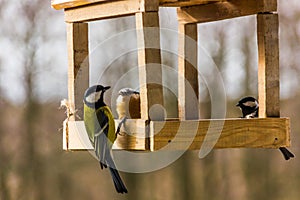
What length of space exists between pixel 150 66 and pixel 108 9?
477 millimetres

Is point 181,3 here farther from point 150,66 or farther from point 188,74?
point 150,66

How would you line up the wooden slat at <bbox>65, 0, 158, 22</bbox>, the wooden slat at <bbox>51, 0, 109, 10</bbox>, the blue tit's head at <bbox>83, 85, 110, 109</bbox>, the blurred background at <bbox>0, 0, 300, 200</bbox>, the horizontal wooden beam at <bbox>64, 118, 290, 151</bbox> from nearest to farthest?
the horizontal wooden beam at <bbox>64, 118, 290, 151</bbox>
the wooden slat at <bbox>65, 0, 158, 22</bbox>
the blue tit's head at <bbox>83, 85, 110, 109</bbox>
the wooden slat at <bbox>51, 0, 109, 10</bbox>
the blurred background at <bbox>0, 0, 300, 200</bbox>

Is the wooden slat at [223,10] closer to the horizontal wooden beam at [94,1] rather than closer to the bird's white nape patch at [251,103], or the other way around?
the horizontal wooden beam at [94,1]

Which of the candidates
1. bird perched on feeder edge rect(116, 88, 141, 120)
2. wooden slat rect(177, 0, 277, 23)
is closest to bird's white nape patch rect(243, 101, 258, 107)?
wooden slat rect(177, 0, 277, 23)

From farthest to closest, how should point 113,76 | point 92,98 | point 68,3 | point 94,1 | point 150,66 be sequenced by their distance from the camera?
point 113,76 → point 68,3 → point 94,1 → point 92,98 → point 150,66

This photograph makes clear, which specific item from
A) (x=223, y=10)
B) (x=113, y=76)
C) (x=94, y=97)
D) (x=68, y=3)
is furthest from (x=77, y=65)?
(x=113, y=76)

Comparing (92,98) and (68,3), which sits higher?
(68,3)

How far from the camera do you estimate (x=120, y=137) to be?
3727 millimetres

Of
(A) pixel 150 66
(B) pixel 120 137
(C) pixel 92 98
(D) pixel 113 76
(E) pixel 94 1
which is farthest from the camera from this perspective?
(D) pixel 113 76

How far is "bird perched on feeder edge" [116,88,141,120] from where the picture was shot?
388cm

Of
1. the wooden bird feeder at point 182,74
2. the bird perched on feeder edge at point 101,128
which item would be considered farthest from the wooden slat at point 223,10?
the bird perched on feeder edge at point 101,128

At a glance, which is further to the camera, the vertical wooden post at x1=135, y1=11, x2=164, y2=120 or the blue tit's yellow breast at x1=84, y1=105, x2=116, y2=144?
the blue tit's yellow breast at x1=84, y1=105, x2=116, y2=144

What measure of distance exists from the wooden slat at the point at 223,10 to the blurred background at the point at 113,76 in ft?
16.3

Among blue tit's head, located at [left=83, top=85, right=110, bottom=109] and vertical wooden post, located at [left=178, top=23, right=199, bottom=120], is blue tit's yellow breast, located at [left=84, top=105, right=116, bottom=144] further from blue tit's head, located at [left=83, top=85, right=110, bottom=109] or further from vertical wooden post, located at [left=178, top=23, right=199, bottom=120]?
vertical wooden post, located at [left=178, top=23, right=199, bottom=120]
